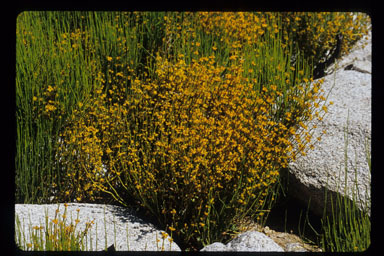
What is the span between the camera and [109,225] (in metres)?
2.73

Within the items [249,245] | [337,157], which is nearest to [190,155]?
[249,245]

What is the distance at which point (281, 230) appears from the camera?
10.6 ft

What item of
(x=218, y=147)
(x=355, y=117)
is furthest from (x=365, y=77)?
(x=218, y=147)

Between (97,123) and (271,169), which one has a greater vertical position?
(97,123)

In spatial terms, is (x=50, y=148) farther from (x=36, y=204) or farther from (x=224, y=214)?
(x=224, y=214)

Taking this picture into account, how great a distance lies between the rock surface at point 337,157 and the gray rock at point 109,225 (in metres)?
1.17

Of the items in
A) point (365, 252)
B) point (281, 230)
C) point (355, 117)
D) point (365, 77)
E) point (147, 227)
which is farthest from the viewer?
point (365, 77)

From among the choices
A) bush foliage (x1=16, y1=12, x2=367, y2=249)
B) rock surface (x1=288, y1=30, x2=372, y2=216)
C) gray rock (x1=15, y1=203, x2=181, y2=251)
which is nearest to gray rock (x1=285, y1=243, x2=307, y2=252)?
bush foliage (x1=16, y1=12, x2=367, y2=249)

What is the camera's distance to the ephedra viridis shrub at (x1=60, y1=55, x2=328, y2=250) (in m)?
2.70

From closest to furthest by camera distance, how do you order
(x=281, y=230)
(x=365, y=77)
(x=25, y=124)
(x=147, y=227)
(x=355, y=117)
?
1. (x=147, y=227)
2. (x=25, y=124)
3. (x=281, y=230)
4. (x=355, y=117)
5. (x=365, y=77)

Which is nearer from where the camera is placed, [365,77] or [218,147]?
[218,147]

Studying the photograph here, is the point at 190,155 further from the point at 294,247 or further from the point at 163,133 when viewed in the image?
the point at 294,247

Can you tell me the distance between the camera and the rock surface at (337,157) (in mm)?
3121

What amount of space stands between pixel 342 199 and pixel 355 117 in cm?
82
